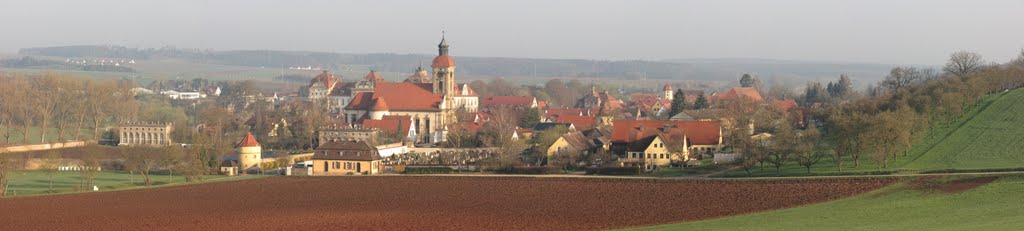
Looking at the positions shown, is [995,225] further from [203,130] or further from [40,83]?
[40,83]

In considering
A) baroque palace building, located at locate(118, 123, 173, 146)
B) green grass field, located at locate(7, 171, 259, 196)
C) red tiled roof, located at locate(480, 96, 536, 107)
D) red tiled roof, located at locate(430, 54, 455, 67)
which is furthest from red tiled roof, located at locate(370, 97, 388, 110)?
red tiled roof, located at locate(480, 96, 536, 107)

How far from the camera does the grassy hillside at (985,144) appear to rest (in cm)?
5453

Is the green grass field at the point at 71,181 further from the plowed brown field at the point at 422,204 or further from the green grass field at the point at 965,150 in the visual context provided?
the green grass field at the point at 965,150

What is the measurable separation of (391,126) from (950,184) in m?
49.9

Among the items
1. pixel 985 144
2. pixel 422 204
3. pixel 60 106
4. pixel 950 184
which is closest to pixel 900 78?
pixel 985 144

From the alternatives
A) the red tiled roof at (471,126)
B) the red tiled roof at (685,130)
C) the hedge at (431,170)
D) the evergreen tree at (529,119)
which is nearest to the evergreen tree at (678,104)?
the evergreen tree at (529,119)

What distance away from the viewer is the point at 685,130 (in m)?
75.3

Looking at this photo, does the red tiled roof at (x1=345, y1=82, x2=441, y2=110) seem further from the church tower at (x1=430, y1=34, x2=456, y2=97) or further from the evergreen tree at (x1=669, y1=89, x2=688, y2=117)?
the evergreen tree at (x1=669, y1=89, x2=688, y2=117)

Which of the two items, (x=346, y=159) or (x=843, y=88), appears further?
(x=843, y=88)

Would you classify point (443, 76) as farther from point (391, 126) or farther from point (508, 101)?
point (508, 101)

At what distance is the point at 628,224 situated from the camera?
42.0 meters

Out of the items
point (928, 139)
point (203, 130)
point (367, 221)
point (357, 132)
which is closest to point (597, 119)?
point (357, 132)

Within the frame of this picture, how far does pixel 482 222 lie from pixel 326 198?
1175cm

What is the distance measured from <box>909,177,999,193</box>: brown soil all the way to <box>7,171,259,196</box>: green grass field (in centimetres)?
3262
